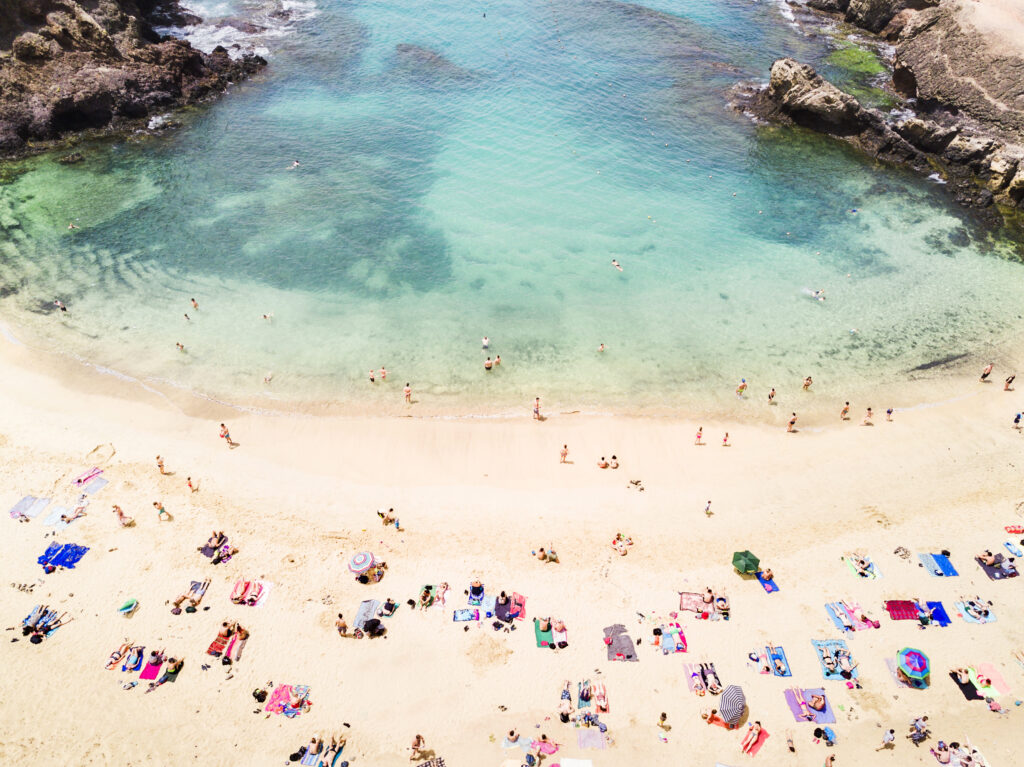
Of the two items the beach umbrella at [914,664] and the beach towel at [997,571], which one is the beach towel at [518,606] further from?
the beach towel at [997,571]

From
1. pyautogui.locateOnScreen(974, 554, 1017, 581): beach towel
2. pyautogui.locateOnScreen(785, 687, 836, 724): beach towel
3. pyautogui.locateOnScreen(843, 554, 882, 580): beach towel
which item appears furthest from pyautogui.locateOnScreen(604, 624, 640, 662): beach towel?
pyautogui.locateOnScreen(974, 554, 1017, 581): beach towel

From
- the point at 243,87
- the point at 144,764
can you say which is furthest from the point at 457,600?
the point at 243,87

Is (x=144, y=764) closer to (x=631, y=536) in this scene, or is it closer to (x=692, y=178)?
(x=631, y=536)

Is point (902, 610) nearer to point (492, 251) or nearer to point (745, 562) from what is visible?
point (745, 562)

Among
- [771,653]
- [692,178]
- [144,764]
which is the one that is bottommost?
[144,764]

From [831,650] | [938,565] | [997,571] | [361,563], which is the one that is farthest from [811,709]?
[361,563]

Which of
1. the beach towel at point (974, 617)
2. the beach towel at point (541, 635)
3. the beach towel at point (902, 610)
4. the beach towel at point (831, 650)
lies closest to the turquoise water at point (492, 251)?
the beach towel at point (902, 610)
